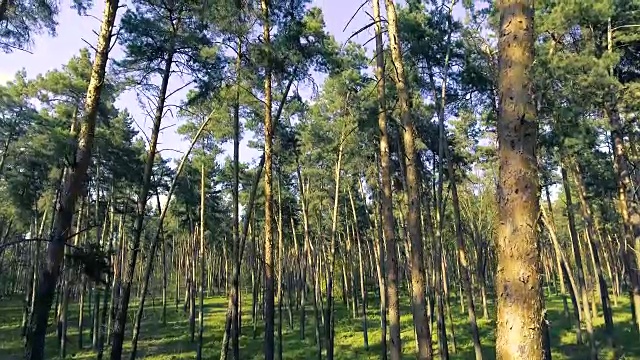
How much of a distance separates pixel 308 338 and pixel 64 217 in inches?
900

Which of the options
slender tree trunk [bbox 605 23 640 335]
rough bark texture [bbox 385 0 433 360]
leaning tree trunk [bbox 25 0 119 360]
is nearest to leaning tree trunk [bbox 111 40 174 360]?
leaning tree trunk [bbox 25 0 119 360]

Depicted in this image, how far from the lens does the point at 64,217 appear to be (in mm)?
6500

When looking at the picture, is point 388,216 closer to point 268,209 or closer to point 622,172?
point 268,209

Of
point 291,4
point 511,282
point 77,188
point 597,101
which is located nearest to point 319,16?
point 291,4

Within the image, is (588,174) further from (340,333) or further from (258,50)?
(258,50)

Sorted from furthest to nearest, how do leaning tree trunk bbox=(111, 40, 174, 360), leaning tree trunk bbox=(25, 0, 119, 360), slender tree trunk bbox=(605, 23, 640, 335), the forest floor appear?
the forest floor < slender tree trunk bbox=(605, 23, 640, 335) < leaning tree trunk bbox=(111, 40, 174, 360) < leaning tree trunk bbox=(25, 0, 119, 360)

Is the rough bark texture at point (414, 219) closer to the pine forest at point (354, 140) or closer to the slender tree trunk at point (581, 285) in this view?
the pine forest at point (354, 140)

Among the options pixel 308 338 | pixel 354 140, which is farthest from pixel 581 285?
pixel 308 338

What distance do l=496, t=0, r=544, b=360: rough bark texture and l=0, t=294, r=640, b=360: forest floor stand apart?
19.9m

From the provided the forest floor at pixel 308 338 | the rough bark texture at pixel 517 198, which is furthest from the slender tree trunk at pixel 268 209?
the forest floor at pixel 308 338

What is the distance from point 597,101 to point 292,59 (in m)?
9.89

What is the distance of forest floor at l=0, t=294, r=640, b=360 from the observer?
Answer: 2266 cm

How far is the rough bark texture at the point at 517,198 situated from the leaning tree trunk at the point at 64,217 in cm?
562

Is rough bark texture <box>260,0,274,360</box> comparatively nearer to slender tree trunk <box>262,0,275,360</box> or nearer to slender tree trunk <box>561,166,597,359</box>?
slender tree trunk <box>262,0,275,360</box>
